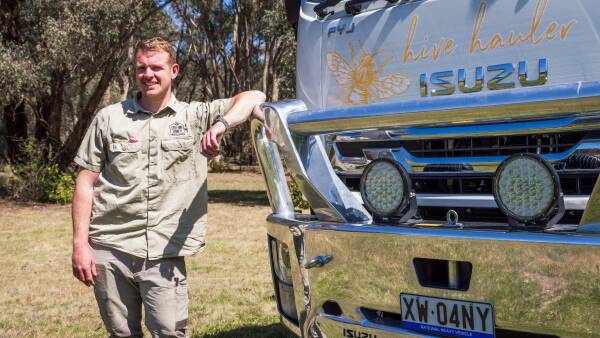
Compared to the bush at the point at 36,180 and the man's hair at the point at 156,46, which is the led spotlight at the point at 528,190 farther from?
the bush at the point at 36,180

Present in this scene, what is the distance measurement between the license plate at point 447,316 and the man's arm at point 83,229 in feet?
5.09

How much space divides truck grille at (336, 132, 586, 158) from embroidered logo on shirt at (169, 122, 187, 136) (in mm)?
872

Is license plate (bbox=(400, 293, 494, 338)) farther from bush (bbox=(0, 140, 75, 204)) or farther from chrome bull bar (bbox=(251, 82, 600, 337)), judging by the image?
bush (bbox=(0, 140, 75, 204))

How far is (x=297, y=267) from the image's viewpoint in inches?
116

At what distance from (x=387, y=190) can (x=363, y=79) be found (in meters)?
0.76

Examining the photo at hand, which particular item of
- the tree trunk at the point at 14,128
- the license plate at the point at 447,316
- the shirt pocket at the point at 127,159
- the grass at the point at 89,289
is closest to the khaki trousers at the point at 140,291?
the shirt pocket at the point at 127,159

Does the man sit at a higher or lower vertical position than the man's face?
lower

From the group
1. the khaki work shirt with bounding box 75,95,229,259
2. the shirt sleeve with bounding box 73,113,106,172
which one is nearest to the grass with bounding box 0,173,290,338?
the khaki work shirt with bounding box 75,95,229,259

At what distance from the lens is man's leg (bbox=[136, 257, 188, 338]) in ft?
11.1

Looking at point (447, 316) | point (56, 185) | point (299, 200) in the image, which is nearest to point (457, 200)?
point (447, 316)

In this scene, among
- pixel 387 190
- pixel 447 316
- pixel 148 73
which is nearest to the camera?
pixel 447 316

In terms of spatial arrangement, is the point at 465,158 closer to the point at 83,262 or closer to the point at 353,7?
the point at 353,7

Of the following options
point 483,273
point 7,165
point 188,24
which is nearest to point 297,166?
point 483,273

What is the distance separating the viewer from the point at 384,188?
2.67 m
